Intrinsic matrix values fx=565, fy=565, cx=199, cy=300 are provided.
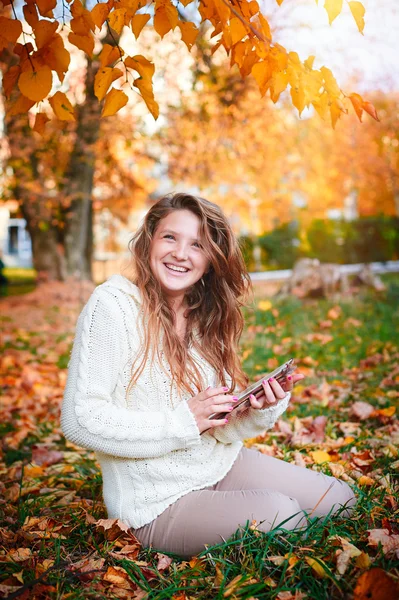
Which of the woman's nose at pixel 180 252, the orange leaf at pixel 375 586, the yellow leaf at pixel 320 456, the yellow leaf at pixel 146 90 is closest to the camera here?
the orange leaf at pixel 375 586

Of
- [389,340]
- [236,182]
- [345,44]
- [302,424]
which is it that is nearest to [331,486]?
[302,424]

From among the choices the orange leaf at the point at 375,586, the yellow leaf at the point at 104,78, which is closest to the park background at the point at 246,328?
the orange leaf at the point at 375,586

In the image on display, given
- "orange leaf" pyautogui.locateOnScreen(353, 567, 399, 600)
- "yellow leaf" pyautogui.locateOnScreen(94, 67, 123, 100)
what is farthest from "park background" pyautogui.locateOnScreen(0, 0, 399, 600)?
"yellow leaf" pyautogui.locateOnScreen(94, 67, 123, 100)

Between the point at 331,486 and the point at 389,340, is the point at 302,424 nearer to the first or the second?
the point at 331,486

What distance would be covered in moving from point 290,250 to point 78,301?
40.4 feet

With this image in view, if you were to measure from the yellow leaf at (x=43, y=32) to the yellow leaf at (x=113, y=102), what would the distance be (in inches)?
11.8

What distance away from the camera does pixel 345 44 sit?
37.0ft

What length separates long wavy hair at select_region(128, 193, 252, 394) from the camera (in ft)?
8.39

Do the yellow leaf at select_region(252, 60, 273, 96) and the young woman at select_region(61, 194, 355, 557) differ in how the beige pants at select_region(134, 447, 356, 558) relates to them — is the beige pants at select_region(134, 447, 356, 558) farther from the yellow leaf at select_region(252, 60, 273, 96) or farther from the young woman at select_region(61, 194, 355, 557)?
the yellow leaf at select_region(252, 60, 273, 96)

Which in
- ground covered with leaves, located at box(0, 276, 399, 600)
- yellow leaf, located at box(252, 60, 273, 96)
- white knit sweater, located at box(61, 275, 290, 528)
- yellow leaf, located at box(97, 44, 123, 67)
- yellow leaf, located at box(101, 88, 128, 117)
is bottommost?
ground covered with leaves, located at box(0, 276, 399, 600)

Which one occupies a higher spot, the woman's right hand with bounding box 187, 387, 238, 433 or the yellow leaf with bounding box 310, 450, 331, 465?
the woman's right hand with bounding box 187, 387, 238, 433

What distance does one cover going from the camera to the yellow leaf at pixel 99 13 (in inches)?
85.0

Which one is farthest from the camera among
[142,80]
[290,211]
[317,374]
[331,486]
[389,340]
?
[290,211]

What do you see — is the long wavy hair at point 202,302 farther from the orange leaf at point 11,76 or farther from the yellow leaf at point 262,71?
the orange leaf at point 11,76
